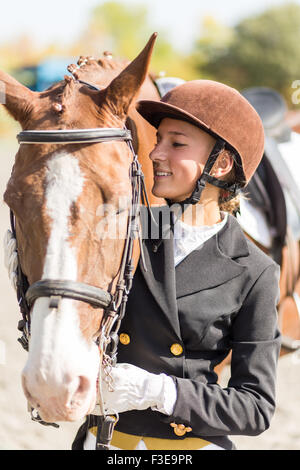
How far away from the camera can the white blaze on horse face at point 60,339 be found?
1417 mm

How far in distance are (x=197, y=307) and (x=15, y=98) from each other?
0.89 meters

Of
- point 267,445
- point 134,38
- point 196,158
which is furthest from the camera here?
point 134,38

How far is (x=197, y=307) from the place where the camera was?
1.76 metres

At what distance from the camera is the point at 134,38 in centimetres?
5225

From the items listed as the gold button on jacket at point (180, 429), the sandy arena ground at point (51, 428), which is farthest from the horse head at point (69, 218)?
the sandy arena ground at point (51, 428)

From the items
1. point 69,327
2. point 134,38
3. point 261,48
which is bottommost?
point 69,327

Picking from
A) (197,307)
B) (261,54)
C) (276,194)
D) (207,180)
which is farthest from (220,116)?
(261,54)

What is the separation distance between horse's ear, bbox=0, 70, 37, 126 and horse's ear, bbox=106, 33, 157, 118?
0.84ft

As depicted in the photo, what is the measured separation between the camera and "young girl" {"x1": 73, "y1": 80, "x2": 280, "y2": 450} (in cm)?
167

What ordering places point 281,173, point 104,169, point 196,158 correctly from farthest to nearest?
point 281,173 < point 196,158 < point 104,169

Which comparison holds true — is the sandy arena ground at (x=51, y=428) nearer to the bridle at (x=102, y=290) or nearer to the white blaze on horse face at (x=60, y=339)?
the bridle at (x=102, y=290)

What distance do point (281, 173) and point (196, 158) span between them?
2.05 metres

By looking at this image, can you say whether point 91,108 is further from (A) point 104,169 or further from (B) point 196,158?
(B) point 196,158
